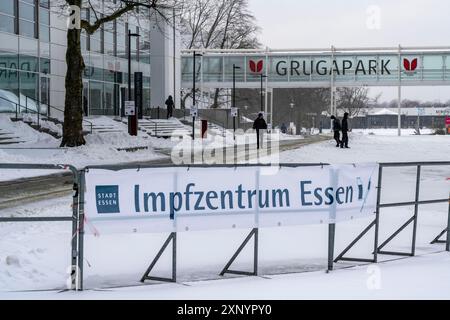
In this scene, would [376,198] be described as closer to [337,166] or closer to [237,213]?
[337,166]

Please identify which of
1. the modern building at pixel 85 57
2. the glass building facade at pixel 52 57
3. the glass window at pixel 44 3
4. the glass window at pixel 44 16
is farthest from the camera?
the glass window at pixel 44 16

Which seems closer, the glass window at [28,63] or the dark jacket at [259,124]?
the dark jacket at [259,124]

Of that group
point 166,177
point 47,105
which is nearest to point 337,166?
point 166,177

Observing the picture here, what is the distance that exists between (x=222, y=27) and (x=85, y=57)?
37493 millimetres

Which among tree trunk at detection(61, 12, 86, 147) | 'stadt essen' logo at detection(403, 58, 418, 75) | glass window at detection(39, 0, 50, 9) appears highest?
glass window at detection(39, 0, 50, 9)

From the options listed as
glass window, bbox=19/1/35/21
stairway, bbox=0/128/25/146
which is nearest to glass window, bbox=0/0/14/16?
glass window, bbox=19/1/35/21

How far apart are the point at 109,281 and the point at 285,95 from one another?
290 feet

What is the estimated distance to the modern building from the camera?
35312 millimetres

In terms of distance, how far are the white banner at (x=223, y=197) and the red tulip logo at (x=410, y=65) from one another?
187 ft

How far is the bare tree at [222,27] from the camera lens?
77.5 meters

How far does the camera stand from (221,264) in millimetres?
8633

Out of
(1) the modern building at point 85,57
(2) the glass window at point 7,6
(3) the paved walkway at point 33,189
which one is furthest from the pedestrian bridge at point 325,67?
(3) the paved walkway at point 33,189

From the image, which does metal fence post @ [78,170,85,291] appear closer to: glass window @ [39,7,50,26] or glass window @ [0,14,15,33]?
glass window @ [0,14,15,33]

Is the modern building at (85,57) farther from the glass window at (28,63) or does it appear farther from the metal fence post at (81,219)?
the metal fence post at (81,219)
